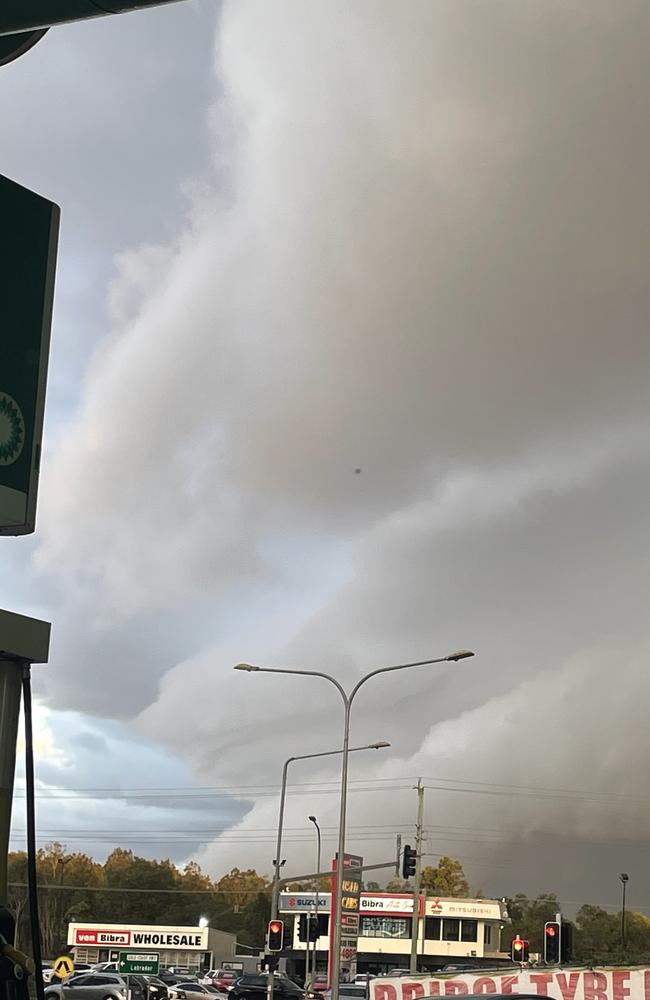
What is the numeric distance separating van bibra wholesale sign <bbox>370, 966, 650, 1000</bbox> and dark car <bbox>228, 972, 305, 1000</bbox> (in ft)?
103

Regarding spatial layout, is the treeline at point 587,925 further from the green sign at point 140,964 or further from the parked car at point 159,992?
the green sign at point 140,964

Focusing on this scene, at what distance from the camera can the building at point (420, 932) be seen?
92312 mm

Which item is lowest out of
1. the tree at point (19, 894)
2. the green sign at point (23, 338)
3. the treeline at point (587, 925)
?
the treeline at point (587, 925)

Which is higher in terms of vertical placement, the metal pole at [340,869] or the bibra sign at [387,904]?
the metal pole at [340,869]

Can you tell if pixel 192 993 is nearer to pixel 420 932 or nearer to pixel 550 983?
pixel 550 983

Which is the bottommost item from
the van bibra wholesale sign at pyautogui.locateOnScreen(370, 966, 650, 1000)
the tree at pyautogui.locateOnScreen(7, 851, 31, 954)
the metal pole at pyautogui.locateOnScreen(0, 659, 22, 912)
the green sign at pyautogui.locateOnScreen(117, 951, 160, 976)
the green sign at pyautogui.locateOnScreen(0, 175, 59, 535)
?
the green sign at pyautogui.locateOnScreen(117, 951, 160, 976)

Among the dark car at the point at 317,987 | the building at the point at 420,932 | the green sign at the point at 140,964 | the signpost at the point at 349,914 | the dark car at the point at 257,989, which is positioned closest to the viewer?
the green sign at the point at 140,964

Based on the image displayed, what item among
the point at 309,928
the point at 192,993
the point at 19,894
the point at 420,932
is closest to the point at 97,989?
the point at 192,993

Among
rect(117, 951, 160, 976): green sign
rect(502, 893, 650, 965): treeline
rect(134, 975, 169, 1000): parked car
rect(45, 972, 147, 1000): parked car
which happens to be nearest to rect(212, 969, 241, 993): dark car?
rect(134, 975, 169, 1000): parked car

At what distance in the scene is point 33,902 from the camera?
207 centimetres

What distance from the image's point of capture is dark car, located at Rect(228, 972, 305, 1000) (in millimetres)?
49781

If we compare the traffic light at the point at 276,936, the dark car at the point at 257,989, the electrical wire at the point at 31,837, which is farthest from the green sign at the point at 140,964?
the electrical wire at the point at 31,837

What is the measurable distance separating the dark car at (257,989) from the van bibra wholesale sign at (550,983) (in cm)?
3135

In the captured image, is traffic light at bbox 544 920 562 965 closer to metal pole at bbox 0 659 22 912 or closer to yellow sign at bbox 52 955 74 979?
yellow sign at bbox 52 955 74 979
